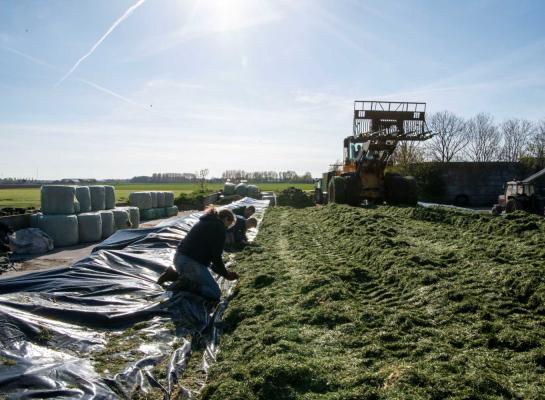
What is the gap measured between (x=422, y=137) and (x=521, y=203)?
4680 millimetres

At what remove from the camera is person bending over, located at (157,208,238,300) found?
5797mm

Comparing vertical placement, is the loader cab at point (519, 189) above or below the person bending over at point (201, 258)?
above

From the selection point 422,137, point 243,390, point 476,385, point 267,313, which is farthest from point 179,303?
point 422,137

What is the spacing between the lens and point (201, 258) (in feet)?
19.5

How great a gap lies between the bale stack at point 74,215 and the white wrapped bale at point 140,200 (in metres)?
5.02

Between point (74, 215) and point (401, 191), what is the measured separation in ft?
33.3

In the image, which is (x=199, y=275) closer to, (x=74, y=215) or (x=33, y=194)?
(x=74, y=215)

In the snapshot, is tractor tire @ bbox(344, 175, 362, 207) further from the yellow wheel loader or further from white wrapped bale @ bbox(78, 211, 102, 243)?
white wrapped bale @ bbox(78, 211, 102, 243)

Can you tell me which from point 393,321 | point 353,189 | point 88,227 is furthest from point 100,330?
point 353,189

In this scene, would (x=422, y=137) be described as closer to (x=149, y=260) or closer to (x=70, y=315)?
(x=149, y=260)

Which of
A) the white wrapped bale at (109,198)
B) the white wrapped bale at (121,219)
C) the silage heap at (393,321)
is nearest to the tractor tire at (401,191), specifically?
the silage heap at (393,321)

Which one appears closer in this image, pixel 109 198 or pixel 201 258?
pixel 201 258

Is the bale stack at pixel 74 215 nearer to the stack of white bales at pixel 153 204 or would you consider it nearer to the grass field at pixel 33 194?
the stack of white bales at pixel 153 204

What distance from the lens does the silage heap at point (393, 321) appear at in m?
3.19
